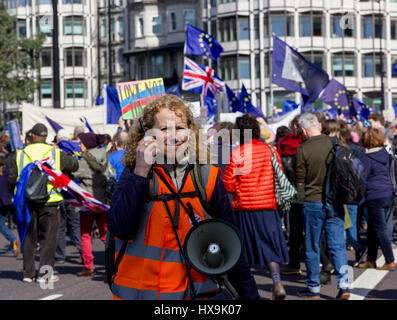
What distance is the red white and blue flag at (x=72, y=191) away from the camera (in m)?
9.73

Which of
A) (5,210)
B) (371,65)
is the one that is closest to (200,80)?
(5,210)

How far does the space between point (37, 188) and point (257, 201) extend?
299cm

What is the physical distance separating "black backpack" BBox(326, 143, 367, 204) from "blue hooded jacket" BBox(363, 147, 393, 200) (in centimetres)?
209

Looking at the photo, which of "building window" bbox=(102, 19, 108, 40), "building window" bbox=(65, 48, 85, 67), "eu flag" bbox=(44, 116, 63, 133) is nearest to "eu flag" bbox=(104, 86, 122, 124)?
"eu flag" bbox=(44, 116, 63, 133)

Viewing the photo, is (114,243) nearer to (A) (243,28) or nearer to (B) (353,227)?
(B) (353,227)

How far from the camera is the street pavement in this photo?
8.45m

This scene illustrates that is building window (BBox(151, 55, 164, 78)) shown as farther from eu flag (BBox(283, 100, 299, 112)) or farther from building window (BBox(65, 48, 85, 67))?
eu flag (BBox(283, 100, 299, 112))

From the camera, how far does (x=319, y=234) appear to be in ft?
27.1

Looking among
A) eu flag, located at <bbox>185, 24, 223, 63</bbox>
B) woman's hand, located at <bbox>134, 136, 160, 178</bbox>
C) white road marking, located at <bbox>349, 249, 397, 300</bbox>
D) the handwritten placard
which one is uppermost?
eu flag, located at <bbox>185, 24, 223, 63</bbox>

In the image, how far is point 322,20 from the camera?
60.9 metres

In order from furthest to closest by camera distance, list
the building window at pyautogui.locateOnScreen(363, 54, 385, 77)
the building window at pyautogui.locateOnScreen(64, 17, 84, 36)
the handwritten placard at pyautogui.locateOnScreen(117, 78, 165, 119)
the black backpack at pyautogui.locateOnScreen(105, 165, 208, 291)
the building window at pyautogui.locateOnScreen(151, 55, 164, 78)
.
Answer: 1. the building window at pyautogui.locateOnScreen(64, 17, 84, 36)
2. the building window at pyautogui.locateOnScreen(151, 55, 164, 78)
3. the building window at pyautogui.locateOnScreen(363, 54, 385, 77)
4. the handwritten placard at pyautogui.locateOnScreen(117, 78, 165, 119)
5. the black backpack at pyautogui.locateOnScreen(105, 165, 208, 291)

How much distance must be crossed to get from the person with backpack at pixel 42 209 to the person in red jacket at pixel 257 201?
261cm

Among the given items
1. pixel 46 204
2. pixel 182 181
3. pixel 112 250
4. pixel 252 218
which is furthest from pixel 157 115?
pixel 46 204
